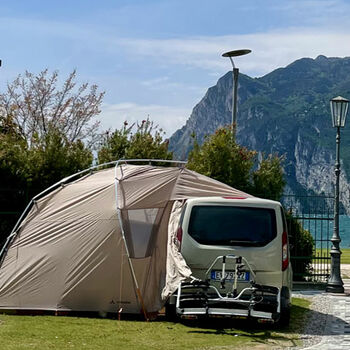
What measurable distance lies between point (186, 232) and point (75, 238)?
2111mm

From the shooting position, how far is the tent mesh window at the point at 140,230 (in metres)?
13.2

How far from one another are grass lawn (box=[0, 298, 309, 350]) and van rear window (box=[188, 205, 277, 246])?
4.37 feet

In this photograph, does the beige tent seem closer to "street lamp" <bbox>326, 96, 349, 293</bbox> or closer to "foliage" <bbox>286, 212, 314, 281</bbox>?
"street lamp" <bbox>326, 96, 349, 293</bbox>

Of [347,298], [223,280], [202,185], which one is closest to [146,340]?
[223,280]

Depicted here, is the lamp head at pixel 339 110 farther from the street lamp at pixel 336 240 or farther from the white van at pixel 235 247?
the white van at pixel 235 247

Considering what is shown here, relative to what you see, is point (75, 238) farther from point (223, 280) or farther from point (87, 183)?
point (223, 280)

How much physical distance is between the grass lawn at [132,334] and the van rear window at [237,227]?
4.37 ft

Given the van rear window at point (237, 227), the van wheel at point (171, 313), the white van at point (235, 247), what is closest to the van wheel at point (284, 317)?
the white van at point (235, 247)

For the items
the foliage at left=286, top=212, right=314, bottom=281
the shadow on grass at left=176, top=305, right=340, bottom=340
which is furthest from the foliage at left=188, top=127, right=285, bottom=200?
the shadow on grass at left=176, top=305, right=340, bottom=340

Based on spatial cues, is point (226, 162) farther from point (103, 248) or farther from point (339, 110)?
point (103, 248)

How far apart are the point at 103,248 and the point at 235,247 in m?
2.34

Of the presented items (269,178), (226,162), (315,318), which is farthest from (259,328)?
(269,178)

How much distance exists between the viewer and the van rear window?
12180mm

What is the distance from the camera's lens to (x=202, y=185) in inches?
551
